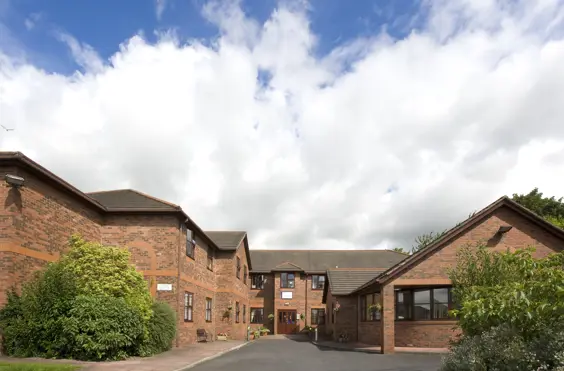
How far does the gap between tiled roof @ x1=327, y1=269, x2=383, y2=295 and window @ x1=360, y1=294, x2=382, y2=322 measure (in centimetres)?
320

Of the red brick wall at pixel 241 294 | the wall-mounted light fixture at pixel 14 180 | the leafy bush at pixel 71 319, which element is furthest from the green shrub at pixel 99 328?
the red brick wall at pixel 241 294

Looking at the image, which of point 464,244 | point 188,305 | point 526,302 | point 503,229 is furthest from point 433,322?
point 526,302

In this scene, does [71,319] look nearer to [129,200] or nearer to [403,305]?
[129,200]

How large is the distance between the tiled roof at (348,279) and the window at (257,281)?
14.9 metres

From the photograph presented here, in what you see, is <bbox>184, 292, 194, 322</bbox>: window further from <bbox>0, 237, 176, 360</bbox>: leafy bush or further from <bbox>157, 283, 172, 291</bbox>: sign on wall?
<bbox>0, 237, 176, 360</bbox>: leafy bush

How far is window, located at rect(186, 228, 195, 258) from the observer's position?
26.3 m

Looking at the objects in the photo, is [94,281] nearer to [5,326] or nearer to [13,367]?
[5,326]

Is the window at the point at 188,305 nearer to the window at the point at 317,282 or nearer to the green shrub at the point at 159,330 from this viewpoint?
the green shrub at the point at 159,330

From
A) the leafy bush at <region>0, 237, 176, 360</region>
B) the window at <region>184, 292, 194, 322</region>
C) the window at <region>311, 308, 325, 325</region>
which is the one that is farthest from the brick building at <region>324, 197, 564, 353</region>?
the window at <region>311, 308, 325, 325</region>

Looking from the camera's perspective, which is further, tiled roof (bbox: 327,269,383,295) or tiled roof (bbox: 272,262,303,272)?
tiled roof (bbox: 272,262,303,272)

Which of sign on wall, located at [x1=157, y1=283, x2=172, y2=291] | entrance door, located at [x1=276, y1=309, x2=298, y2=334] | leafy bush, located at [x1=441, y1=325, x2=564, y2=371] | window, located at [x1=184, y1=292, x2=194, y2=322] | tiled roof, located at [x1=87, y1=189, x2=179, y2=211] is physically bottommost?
entrance door, located at [x1=276, y1=309, x2=298, y2=334]

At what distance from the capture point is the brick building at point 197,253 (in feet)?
54.5

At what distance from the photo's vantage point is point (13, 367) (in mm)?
12500


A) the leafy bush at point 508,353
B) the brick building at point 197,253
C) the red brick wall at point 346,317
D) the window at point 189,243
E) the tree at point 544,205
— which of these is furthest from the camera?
the tree at point 544,205
